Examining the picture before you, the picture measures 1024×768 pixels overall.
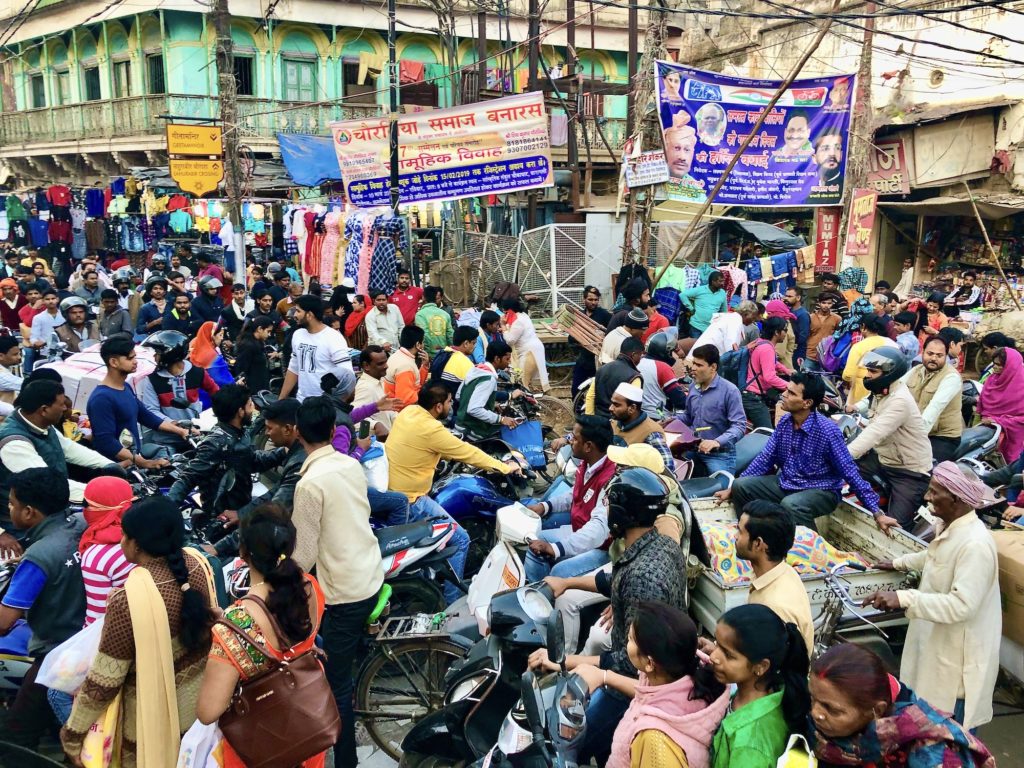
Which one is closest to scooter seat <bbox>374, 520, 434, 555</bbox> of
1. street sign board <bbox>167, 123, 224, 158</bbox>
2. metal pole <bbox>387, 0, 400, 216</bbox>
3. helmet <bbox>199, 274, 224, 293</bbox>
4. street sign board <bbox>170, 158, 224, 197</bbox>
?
helmet <bbox>199, 274, 224, 293</bbox>

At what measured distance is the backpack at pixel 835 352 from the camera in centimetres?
978

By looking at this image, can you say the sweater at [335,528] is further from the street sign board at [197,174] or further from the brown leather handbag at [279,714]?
the street sign board at [197,174]

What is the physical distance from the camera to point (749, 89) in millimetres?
11812

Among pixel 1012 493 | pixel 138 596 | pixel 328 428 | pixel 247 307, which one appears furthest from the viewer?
pixel 247 307

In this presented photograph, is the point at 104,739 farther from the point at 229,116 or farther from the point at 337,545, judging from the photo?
the point at 229,116

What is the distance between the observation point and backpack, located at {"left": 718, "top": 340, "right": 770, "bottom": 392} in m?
8.20

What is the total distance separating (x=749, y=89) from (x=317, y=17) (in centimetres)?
1795

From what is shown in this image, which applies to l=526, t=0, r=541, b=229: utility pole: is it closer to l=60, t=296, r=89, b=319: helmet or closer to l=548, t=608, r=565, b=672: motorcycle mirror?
l=60, t=296, r=89, b=319: helmet

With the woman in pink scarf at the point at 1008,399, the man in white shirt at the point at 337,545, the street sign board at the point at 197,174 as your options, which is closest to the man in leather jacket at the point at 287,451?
the man in white shirt at the point at 337,545

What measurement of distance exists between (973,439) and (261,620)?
6494mm

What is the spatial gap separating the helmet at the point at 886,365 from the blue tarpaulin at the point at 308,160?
50.1ft

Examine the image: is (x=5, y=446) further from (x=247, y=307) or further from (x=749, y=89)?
(x=749, y=89)

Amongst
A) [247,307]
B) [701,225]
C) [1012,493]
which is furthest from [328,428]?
[701,225]

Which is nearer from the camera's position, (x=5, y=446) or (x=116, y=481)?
(x=116, y=481)
